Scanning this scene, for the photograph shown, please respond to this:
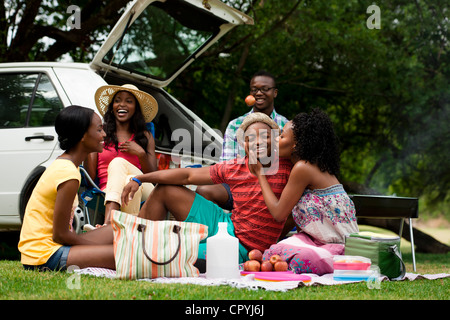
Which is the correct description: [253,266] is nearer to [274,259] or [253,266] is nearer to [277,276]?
[274,259]

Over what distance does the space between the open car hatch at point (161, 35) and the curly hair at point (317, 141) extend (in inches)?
71.3

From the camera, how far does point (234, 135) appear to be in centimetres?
510

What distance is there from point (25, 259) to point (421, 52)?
8454mm

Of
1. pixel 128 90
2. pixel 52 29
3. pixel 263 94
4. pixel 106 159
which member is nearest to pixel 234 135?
pixel 263 94

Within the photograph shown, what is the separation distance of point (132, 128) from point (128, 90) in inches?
12.9

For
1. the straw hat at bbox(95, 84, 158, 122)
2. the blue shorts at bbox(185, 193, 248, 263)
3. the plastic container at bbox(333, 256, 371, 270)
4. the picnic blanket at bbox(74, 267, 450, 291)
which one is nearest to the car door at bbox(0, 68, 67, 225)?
the straw hat at bbox(95, 84, 158, 122)

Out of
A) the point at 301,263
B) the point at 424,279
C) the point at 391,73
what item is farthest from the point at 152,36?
the point at 391,73

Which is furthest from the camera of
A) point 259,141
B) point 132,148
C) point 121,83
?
point 121,83

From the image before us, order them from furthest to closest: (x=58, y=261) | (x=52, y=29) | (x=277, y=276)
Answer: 1. (x=52, y=29)
2. (x=58, y=261)
3. (x=277, y=276)

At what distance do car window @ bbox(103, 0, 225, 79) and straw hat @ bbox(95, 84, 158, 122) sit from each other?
1.16 feet

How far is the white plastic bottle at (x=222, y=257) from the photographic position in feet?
11.2

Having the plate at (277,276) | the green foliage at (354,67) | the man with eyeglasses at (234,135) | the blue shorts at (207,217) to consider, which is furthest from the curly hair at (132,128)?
the green foliage at (354,67)

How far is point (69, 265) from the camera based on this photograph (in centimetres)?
344

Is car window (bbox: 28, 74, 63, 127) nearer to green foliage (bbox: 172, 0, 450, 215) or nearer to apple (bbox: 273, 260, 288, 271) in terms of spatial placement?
apple (bbox: 273, 260, 288, 271)
